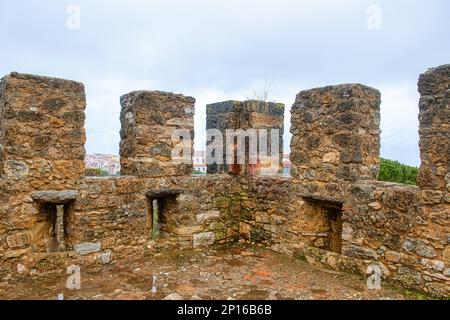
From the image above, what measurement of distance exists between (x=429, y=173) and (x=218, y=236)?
3382 mm

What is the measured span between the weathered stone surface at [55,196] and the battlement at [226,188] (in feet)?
0.04

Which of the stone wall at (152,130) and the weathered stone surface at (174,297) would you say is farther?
the stone wall at (152,130)

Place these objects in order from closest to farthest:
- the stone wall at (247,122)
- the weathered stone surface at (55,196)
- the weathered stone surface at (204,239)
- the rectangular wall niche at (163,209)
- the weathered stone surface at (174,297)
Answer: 1. the weathered stone surface at (174,297)
2. the weathered stone surface at (55,196)
3. the rectangular wall niche at (163,209)
4. the weathered stone surface at (204,239)
5. the stone wall at (247,122)

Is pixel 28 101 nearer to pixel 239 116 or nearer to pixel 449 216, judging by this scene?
pixel 239 116

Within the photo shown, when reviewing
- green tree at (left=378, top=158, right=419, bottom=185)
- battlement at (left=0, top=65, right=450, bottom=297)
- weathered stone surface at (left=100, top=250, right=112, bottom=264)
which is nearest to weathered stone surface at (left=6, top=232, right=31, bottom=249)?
battlement at (left=0, top=65, right=450, bottom=297)

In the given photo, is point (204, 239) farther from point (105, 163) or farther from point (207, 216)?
point (105, 163)

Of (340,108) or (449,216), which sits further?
(340,108)

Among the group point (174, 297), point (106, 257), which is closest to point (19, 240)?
point (106, 257)

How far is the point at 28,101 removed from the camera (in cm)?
467

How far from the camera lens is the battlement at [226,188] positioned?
171 inches

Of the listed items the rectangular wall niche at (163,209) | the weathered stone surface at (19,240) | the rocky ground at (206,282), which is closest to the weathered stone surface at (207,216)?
the rectangular wall niche at (163,209)

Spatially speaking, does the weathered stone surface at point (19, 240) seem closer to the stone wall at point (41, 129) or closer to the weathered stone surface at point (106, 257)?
the stone wall at point (41, 129)

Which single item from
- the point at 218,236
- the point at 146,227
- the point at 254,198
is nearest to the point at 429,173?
the point at 254,198

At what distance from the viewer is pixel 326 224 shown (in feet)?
19.0
